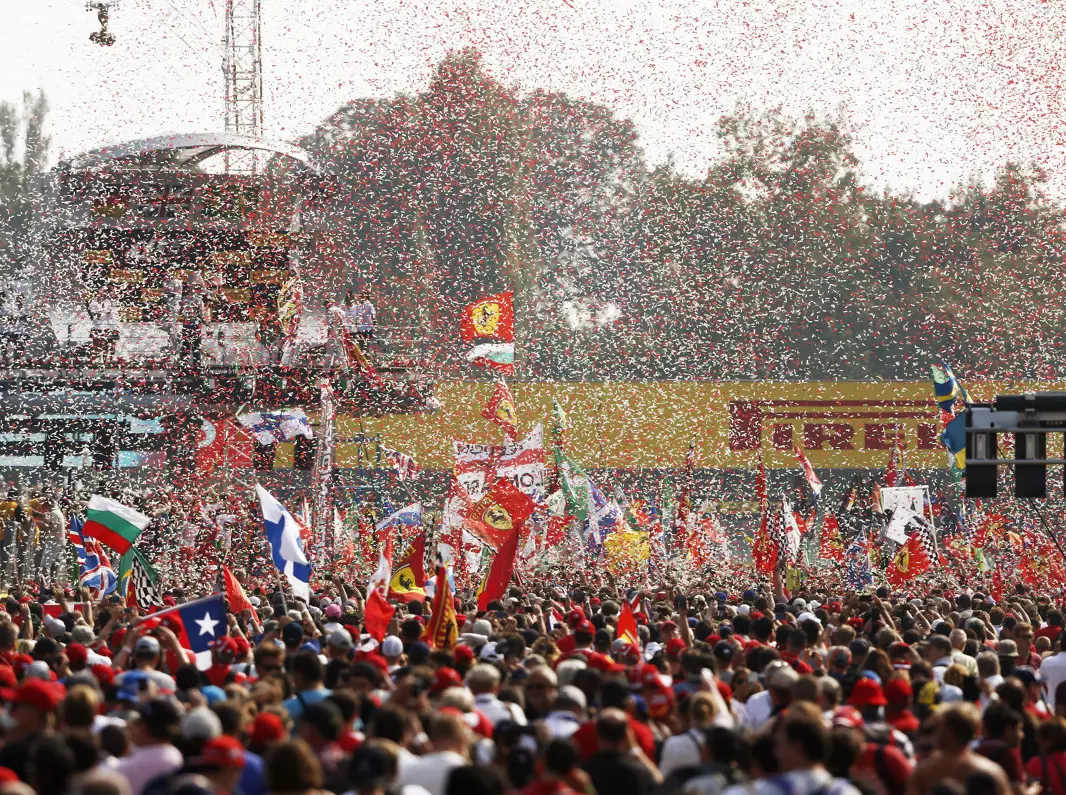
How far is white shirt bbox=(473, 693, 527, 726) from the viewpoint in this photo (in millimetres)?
8094

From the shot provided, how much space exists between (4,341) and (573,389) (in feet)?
44.0

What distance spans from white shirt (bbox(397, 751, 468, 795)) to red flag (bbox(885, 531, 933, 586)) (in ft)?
54.8

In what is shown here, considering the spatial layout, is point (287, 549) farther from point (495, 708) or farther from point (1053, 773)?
point (1053, 773)

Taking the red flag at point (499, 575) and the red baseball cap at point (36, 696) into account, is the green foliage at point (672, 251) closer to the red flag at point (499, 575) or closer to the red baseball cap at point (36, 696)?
the red flag at point (499, 575)

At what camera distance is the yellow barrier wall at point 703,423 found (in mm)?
41219

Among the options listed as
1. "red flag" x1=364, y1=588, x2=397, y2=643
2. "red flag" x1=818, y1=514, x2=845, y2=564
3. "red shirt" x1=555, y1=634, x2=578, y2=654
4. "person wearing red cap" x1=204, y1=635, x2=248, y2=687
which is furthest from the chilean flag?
"red flag" x1=818, y1=514, x2=845, y2=564

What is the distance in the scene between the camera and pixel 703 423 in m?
41.8

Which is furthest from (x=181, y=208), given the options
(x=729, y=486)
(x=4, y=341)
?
(x=729, y=486)

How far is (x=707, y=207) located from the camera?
54.4 meters

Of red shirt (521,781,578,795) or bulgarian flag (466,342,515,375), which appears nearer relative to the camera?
red shirt (521,781,578,795)

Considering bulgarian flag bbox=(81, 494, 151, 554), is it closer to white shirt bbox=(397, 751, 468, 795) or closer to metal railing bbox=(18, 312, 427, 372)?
white shirt bbox=(397, 751, 468, 795)

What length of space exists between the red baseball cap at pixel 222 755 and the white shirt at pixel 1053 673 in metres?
5.93

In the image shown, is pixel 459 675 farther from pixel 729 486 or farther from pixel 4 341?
pixel 729 486

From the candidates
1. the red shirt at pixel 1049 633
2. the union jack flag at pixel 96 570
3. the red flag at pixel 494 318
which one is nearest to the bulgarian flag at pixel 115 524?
the union jack flag at pixel 96 570
